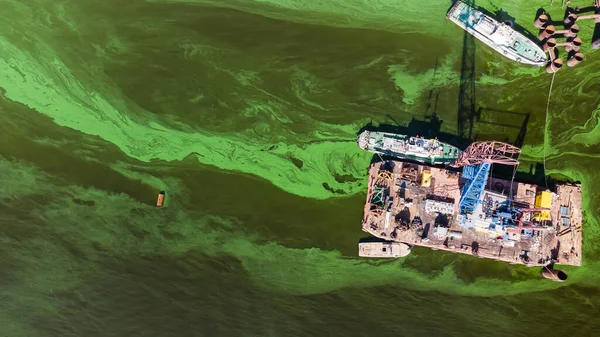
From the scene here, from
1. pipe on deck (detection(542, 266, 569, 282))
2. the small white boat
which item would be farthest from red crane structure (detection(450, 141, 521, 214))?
pipe on deck (detection(542, 266, 569, 282))

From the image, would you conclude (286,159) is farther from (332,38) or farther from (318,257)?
(332,38)

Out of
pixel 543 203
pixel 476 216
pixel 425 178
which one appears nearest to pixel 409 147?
pixel 425 178

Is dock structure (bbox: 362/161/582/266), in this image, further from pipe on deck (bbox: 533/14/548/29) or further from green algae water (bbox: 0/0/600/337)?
pipe on deck (bbox: 533/14/548/29)

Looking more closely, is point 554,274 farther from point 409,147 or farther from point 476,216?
point 409,147

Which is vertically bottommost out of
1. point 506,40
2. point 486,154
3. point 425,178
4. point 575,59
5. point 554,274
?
point 554,274

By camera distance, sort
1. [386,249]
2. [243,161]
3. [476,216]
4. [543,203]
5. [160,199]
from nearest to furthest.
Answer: [543,203] < [476,216] < [386,249] < [160,199] < [243,161]

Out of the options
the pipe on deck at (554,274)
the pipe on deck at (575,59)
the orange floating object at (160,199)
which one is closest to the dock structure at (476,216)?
the pipe on deck at (554,274)
